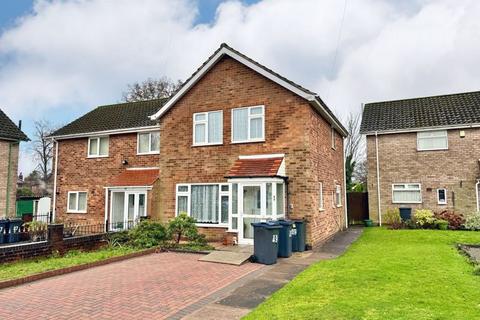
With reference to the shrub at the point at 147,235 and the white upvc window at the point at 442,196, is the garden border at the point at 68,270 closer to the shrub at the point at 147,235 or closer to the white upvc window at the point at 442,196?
the shrub at the point at 147,235

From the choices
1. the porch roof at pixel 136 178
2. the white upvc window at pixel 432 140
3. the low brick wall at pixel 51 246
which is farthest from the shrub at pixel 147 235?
the white upvc window at pixel 432 140

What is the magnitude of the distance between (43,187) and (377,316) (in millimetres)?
48608

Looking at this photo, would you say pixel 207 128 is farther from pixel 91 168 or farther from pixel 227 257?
pixel 91 168

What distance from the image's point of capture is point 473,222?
1867cm

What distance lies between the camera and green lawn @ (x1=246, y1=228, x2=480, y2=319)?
5.79 metres

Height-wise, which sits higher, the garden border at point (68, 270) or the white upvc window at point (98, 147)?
the white upvc window at point (98, 147)

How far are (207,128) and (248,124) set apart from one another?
6.64 ft

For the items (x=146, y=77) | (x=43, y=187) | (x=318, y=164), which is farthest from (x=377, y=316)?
(x=43, y=187)

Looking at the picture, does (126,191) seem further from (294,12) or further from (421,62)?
(421,62)

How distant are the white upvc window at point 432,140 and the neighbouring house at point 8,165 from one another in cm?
2362

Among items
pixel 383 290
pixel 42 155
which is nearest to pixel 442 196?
pixel 383 290

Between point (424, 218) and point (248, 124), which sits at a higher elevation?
point (248, 124)

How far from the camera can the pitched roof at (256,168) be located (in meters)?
13.1

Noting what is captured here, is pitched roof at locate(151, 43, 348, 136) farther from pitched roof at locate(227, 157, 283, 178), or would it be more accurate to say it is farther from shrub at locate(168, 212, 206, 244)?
shrub at locate(168, 212, 206, 244)
